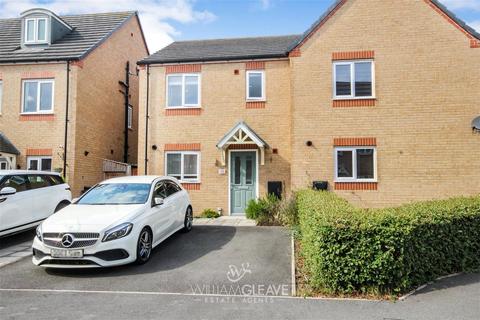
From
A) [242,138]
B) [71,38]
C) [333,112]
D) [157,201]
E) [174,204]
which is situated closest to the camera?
[157,201]

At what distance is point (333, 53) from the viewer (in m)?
11.0

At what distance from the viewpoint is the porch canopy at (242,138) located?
11070 millimetres

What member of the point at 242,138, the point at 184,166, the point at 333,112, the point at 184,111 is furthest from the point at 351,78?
the point at 184,166

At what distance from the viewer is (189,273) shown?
5629 millimetres

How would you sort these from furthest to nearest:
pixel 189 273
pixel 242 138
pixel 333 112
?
pixel 242 138 → pixel 333 112 → pixel 189 273

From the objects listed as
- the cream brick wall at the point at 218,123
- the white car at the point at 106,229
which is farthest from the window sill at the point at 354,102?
the white car at the point at 106,229

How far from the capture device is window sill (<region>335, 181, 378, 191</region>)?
10.5 meters

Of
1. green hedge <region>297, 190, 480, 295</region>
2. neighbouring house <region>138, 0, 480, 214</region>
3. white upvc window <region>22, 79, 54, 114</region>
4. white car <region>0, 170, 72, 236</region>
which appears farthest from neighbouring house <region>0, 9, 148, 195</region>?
green hedge <region>297, 190, 480, 295</region>

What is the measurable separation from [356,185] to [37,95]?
12.5 m

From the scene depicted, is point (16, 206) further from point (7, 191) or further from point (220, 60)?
point (220, 60)

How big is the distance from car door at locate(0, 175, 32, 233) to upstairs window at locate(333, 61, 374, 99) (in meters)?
9.43

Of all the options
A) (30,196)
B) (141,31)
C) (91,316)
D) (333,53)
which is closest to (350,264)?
(91,316)

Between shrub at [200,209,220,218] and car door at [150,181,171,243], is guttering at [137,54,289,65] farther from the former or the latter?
car door at [150,181,171,243]

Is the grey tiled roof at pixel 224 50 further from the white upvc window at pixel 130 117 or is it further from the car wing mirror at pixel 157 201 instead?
the car wing mirror at pixel 157 201
